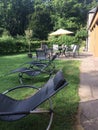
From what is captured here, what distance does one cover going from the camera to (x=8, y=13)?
50.9m

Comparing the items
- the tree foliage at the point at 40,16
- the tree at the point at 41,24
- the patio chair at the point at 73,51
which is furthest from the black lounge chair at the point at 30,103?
the tree at the point at 41,24

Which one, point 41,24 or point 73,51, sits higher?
point 41,24

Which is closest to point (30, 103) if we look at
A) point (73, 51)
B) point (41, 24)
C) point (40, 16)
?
point (73, 51)

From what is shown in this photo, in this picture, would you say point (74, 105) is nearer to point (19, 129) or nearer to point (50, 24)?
point (19, 129)

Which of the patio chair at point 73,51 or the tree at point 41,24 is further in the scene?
A: the tree at point 41,24

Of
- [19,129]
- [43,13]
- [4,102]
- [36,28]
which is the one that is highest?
[43,13]

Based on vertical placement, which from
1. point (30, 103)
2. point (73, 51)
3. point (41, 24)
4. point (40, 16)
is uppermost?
point (40, 16)

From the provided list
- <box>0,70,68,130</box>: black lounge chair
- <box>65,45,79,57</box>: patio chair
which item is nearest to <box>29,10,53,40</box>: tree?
<box>65,45,79,57</box>: patio chair

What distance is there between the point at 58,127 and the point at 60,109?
871 mm

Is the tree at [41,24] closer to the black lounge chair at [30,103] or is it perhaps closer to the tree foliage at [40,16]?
the tree foliage at [40,16]

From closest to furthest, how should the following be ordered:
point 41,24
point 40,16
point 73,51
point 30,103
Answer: point 30,103, point 73,51, point 41,24, point 40,16

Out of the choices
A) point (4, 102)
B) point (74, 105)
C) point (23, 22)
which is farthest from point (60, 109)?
point (23, 22)

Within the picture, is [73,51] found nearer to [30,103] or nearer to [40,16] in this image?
[30,103]

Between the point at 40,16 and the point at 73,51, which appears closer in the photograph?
the point at 73,51
